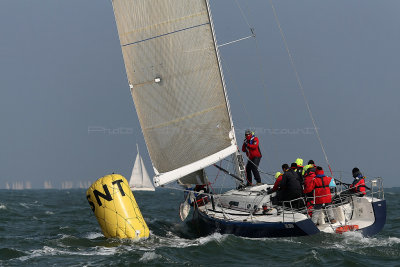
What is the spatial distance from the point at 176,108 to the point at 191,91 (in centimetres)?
62

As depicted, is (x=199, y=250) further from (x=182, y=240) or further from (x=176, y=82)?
(x=176, y=82)

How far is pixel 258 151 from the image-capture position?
52.3 feet

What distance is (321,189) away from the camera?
1324 centimetres

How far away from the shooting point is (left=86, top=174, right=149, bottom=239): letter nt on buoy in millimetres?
12875

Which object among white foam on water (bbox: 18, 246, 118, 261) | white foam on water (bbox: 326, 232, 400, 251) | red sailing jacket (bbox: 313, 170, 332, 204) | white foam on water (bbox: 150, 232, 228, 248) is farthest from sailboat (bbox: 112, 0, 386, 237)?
white foam on water (bbox: 18, 246, 118, 261)

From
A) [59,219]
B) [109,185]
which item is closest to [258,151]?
→ [109,185]

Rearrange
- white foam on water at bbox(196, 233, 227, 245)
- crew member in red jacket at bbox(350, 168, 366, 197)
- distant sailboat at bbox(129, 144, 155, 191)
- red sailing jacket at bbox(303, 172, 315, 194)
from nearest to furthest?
white foam on water at bbox(196, 233, 227, 245) → red sailing jacket at bbox(303, 172, 315, 194) → crew member in red jacket at bbox(350, 168, 366, 197) → distant sailboat at bbox(129, 144, 155, 191)

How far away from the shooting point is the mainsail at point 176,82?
14945mm

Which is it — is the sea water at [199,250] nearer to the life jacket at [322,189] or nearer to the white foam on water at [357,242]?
the white foam on water at [357,242]

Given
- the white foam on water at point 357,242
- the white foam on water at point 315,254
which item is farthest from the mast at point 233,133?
the white foam on water at point 315,254

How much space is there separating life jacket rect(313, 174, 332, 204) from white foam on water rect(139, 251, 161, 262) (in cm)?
425

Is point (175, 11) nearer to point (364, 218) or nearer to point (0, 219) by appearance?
point (364, 218)

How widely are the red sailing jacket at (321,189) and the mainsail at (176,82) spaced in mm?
2869

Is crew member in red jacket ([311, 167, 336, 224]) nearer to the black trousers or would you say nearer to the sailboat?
the sailboat
